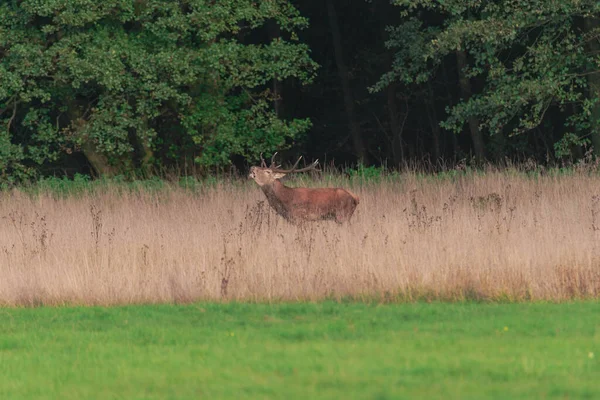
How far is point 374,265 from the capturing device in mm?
11914

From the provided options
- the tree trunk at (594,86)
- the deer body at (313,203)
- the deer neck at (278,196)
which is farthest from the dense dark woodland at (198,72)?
the deer neck at (278,196)

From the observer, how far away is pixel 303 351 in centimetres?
798

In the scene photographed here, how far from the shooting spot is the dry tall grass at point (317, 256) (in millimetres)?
11297

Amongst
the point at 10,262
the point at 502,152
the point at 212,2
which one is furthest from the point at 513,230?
the point at 502,152

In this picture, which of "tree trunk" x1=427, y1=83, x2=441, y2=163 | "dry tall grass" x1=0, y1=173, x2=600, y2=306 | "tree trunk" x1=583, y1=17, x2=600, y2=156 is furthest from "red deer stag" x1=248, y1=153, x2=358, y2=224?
"tree trunk" x1=427, y1=83, x2=441, y2=163

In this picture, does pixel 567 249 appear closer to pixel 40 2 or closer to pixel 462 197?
pixel 462 197

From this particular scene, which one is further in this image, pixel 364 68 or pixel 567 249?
pixel 364 68

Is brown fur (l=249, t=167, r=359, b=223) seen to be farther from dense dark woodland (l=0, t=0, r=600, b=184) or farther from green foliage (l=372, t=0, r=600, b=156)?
green foliage (l=372, t=0, r=600, b=156)

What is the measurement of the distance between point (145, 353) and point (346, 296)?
11.4 ft

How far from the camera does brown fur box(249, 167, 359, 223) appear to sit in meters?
16.4

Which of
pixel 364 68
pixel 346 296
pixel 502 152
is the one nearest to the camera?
pixel 346 296

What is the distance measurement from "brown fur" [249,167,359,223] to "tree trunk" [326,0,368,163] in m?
20.6

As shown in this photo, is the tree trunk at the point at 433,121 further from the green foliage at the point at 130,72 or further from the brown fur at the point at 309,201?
the brown fur at the point at 309,201

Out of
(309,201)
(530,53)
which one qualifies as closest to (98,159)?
(530,53)
